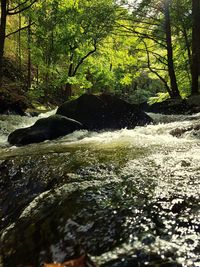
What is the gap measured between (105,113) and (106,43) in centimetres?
1353

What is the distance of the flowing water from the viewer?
2.13m

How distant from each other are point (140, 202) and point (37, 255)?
0.95 meters

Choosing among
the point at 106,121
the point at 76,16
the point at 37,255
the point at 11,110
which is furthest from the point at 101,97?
the point at 76,16

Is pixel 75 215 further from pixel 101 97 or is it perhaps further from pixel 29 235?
pixel 101 97

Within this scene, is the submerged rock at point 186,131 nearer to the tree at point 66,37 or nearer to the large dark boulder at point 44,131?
the large dark boulder at point 44,131

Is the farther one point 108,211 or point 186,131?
point 186,131

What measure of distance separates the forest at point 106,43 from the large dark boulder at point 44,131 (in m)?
4.15

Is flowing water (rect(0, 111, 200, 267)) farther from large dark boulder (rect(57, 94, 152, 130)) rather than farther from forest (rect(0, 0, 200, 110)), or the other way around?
forest (rect(0, 0, 200, 110))

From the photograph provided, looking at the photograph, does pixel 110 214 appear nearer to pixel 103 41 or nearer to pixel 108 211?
pixel 108 211

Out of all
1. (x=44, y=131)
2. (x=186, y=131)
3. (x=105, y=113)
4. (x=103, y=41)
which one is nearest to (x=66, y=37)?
(x=103, y=41)

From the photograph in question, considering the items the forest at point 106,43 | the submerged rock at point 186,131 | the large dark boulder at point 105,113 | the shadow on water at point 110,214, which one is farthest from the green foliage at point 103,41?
the shadow on water at point 110,214

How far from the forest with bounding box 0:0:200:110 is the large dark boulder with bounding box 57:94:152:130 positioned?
350 centimetres

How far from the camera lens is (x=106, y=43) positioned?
22.3 metres

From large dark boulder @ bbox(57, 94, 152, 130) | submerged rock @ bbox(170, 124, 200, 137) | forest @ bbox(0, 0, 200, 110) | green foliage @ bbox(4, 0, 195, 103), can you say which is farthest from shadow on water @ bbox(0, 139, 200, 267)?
green foliage @ bbox(4, 0, 195, 103)
